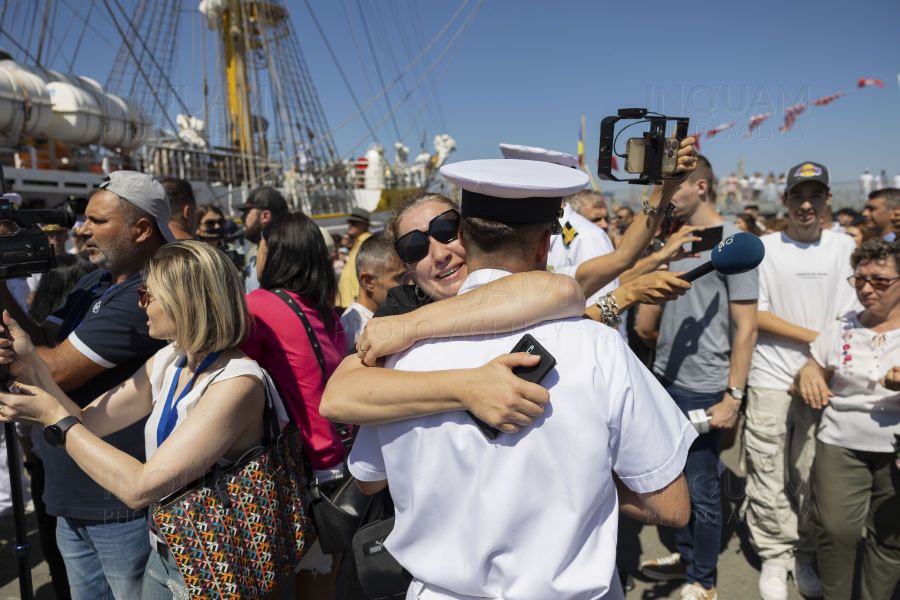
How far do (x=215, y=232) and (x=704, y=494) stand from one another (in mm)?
4152

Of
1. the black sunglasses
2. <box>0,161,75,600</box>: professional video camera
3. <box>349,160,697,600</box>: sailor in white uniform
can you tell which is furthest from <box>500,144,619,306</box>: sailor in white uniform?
<box>0,161,75,600</box>: professional video camera

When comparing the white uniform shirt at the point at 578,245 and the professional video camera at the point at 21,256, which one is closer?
the professional video camera at the point at 21,256

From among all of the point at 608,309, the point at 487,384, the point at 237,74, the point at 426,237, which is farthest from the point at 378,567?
the point at 237,74

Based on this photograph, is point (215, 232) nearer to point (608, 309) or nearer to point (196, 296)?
point (196, 296)

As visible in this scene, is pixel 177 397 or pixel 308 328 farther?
pixel 308 328

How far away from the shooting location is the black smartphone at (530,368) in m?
1.03

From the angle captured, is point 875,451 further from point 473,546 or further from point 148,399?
point 148,399

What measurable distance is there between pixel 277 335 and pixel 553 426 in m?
1.53

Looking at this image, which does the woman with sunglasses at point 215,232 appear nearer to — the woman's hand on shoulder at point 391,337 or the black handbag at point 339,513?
the black handbag at point 339,513

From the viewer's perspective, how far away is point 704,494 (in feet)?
9.21

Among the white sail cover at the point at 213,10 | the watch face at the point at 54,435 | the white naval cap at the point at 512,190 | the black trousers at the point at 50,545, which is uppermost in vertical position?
the white sail cover at the point at 213,10

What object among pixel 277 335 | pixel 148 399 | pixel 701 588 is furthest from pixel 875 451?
pixel 148 399

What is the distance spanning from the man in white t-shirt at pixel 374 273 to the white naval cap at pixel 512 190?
5.03ft

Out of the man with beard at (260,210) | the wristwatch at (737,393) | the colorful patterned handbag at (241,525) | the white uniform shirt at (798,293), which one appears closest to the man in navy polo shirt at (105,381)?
the colorful patterned handbag at (241,525)
